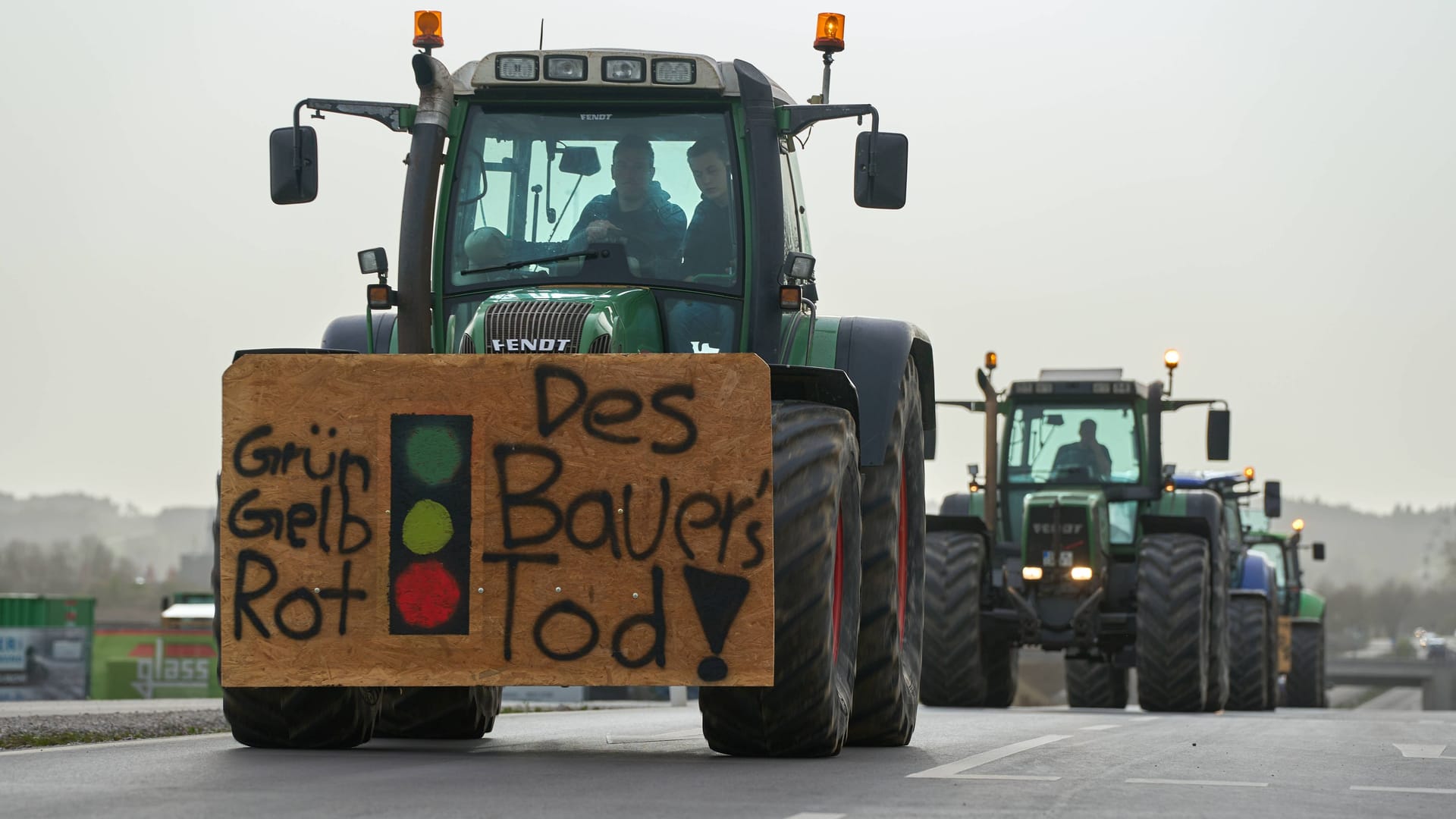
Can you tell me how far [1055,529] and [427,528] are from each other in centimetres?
1409

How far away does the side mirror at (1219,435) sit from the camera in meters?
22.4

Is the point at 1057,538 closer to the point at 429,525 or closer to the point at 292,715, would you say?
the point at 292,715

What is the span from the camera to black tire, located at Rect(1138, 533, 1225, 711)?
68.4 ft

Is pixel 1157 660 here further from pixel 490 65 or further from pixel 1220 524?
pixel 490 65

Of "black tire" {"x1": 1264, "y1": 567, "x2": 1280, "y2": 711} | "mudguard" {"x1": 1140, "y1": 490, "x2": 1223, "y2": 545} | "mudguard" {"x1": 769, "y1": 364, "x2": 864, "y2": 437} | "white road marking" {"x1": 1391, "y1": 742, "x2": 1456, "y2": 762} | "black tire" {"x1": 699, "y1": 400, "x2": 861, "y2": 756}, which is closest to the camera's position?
"black tire" {"x1": 699, "y1": 400, "x2": 861, "y2": 756}

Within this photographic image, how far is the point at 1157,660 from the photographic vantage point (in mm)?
20844

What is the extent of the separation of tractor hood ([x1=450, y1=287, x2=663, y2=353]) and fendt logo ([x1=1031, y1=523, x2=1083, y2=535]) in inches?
499

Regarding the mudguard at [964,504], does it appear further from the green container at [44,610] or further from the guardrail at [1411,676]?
the guardrail at [1411,676]

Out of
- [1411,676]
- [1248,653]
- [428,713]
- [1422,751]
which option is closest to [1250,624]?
[1248,653]

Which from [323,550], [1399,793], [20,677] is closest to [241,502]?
[323,550]

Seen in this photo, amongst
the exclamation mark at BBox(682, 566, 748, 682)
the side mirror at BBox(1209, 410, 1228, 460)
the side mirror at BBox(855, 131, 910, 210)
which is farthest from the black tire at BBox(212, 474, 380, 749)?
the side mirror at BBox(1209, 410, 1228, 460)

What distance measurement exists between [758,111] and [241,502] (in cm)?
316

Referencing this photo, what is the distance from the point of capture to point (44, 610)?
160 ft

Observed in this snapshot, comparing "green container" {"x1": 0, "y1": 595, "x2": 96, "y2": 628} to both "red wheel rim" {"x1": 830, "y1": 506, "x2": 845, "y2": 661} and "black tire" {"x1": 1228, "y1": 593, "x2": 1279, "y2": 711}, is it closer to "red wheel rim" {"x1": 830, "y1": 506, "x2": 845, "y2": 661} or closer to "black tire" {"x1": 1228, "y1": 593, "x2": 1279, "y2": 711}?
"black tire" {"x1": 1228, "y1": 593, "x2": 1279, "y2": 711}
